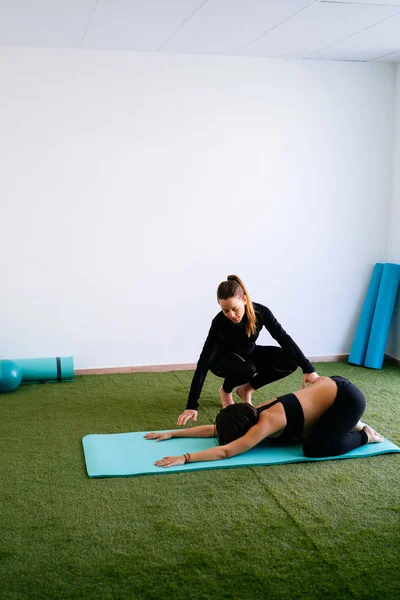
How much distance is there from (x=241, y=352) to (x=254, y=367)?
130 mm

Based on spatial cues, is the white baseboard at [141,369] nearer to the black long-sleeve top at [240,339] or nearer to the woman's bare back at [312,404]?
the black long-sleeve top at [240,339]

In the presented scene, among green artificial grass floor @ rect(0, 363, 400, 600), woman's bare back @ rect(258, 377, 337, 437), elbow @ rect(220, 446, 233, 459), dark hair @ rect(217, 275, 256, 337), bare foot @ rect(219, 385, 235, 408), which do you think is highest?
dark hair @ rect(217, 275, 256, 337)

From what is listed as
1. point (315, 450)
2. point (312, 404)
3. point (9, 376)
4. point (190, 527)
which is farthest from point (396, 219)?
point (190, 527)

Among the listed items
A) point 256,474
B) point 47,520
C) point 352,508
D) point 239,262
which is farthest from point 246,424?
point 239,262

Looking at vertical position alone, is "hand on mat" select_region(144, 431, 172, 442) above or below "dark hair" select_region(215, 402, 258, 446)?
below

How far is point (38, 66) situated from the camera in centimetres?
490

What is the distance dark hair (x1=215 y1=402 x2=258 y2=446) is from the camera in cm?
353

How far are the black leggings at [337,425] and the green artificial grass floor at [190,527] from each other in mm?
81

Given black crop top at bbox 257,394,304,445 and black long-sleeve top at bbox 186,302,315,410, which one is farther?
black long-sleeve top at bbox 186,302,315,410

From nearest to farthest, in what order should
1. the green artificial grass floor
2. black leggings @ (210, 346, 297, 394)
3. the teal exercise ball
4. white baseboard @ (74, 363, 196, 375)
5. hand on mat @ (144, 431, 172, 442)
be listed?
the green artificial grass floor, hand on mat @ (144, 431, 172, 442), black leggings @ (210, 346, 297, 394), the teal exercise ball, white baseboard @ (74, 363, 196, 375)

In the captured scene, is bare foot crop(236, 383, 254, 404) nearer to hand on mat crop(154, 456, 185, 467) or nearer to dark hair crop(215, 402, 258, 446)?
dark hair crop(215, 402, 258, 446)

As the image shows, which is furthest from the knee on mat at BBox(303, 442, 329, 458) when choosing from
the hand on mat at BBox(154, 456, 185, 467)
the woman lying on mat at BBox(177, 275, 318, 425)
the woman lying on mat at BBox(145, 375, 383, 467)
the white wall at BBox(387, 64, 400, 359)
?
the white wall at BBox(387, 64, 400, 359)

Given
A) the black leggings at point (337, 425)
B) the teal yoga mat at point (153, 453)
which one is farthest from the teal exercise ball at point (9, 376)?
the black leggings at point (337, 425)

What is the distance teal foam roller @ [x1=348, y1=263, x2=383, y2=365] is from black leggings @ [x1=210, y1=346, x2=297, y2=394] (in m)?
1.48
